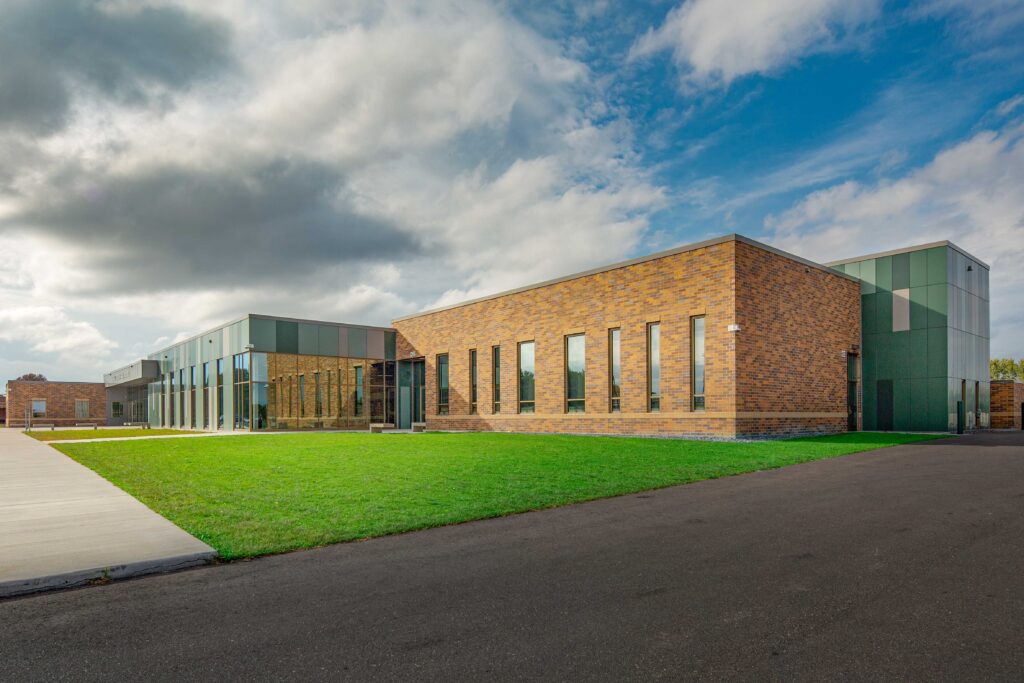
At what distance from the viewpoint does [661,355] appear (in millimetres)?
23141

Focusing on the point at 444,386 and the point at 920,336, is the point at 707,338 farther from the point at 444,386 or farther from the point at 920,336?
the point at 444,386

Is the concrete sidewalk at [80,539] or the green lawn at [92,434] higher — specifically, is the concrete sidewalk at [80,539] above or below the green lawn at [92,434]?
above

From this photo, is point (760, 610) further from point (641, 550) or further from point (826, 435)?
point (826, 435)

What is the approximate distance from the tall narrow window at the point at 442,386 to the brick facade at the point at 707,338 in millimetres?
3727

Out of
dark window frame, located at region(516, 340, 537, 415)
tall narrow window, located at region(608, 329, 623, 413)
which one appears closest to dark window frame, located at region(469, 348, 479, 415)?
dark window frame, located at region(516, 340, 537, 415)

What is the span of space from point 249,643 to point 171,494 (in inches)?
279

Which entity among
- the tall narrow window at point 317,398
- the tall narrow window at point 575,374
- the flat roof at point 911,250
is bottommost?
the tall narrow window at point 317,398

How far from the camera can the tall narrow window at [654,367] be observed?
23.2m

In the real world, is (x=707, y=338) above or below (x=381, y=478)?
above

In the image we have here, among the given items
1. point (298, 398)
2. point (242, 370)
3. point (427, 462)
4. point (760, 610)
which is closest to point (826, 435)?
point (427, 462)

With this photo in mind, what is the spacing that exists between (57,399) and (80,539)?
239 ft

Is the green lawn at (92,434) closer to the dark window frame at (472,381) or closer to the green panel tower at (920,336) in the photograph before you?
the dark window frame at (472,381)

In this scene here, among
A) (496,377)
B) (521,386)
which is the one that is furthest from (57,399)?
(521,386)

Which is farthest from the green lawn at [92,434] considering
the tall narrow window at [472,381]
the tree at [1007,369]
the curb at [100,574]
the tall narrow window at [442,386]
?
the tree at [1007,369]
